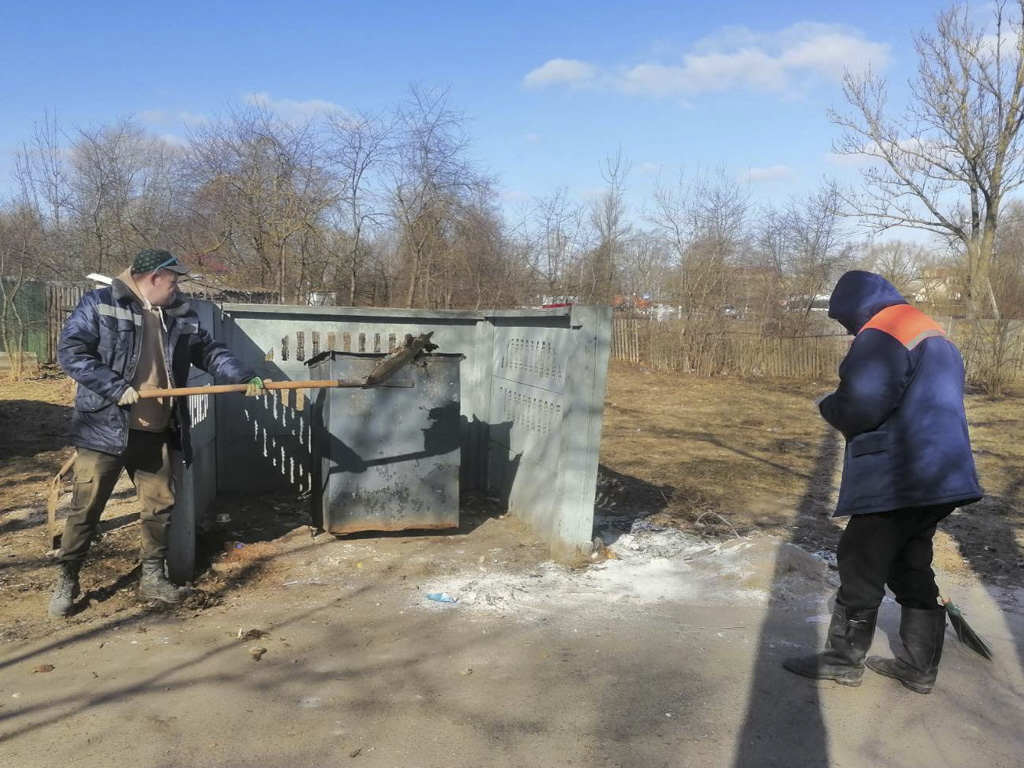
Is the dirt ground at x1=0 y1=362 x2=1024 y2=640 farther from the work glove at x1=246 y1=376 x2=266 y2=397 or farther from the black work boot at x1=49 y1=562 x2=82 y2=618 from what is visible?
the work glove at x1=246 y1=376 x2=266 y2=397

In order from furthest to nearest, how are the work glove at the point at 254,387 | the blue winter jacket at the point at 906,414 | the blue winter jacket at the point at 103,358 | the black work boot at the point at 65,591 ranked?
the work glove at the point at 254,387, the black work boot at the point at 65,591, the blue winter jacket at the point at 103,358, the blue winter jacket at the point at 906,414

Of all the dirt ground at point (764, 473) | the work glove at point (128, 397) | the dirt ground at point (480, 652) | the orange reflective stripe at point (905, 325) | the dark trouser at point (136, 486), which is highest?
the orange reflective stripe at point (905, 325)

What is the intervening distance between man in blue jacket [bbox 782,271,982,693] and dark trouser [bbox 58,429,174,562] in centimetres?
315

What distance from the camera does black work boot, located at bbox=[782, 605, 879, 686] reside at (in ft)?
10.4

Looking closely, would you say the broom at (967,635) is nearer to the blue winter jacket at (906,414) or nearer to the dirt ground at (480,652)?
the dirt ground at (480,652)

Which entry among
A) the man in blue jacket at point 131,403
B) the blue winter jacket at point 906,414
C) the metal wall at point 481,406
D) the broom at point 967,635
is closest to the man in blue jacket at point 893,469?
the blue winter jacket at point 906,414

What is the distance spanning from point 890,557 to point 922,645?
0.40 metres

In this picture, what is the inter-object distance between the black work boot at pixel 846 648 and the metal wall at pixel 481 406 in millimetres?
1793

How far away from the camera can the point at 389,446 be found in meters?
5.23

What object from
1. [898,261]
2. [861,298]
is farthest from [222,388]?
[898,261]

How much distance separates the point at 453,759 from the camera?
2617 millimetres

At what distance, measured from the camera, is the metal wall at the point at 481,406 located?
4809 millimetres

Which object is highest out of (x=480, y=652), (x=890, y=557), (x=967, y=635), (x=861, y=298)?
(x=861, y=298)

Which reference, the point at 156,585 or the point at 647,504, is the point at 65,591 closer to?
the point at 156,585
